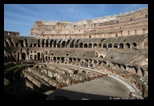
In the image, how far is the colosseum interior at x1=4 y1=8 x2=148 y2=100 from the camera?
19.0 meters

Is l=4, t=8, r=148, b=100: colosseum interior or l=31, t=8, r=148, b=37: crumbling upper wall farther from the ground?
l=31, t=8, r=148, b=37: crumbling upper wall

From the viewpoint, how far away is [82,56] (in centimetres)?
3753

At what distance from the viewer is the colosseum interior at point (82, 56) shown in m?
19.0

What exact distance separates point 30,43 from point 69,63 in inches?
662

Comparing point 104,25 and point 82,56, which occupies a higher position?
point 104,25

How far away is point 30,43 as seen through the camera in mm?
45312

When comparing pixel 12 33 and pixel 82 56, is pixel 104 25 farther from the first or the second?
pixel 12 33

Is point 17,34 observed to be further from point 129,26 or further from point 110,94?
point 110,94

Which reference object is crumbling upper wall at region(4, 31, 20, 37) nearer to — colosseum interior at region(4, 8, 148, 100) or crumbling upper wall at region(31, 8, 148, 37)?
colosseum interior at region(4, 8, 148, 100)

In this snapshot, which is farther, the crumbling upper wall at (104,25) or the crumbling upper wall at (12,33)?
the crumbling upper wall at (12,33)

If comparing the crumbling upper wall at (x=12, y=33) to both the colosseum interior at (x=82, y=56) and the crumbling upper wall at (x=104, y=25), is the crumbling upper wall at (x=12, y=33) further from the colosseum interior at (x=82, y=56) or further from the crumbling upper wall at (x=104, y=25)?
the crumbling upper wall at (x=104, y=25)

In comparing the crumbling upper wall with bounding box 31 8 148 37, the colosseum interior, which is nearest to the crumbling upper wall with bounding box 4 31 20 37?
the colosseum interior

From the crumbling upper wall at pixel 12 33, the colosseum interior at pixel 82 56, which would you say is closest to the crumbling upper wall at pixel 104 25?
the colosseum interior at pixel 82 56

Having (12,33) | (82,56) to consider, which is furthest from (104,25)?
(12,33)
